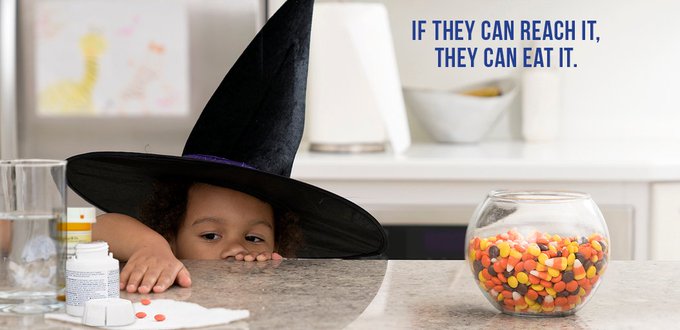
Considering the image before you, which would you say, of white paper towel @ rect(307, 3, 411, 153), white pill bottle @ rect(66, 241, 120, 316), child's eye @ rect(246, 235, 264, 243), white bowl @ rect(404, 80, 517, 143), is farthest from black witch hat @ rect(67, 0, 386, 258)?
white bowl @ rect(404, 80, 517, 143)

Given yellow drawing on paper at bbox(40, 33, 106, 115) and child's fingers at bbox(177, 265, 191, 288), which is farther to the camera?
yellow drawing on paper at bbox(40, 33, 106, 115)

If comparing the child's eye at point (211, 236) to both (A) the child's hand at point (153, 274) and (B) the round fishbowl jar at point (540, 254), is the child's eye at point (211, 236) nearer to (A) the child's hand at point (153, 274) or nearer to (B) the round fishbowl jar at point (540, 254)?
(A) the child's hand at point (153, 274)

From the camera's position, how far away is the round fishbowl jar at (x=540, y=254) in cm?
92

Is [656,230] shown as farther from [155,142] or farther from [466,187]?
[155,142]

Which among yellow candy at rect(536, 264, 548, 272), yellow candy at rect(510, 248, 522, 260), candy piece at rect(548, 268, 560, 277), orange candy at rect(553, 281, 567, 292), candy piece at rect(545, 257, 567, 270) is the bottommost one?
orange candy at rect(553, 281, 567, 292)

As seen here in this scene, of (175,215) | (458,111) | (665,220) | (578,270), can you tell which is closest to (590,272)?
(578,270)

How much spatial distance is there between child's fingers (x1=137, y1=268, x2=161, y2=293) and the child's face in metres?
0.49

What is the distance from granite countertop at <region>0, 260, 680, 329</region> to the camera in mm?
922

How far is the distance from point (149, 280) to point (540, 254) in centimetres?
45

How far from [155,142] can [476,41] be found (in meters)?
1.06

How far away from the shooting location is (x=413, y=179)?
2.42 metres

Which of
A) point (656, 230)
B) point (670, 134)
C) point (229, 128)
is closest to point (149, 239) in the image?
point (229, 128)

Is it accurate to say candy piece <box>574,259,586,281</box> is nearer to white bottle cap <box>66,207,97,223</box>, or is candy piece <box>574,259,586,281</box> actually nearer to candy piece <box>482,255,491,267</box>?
candy piece <box>482,255,491,267</box>

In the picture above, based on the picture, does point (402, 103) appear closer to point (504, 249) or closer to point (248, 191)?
point (248, 191)
